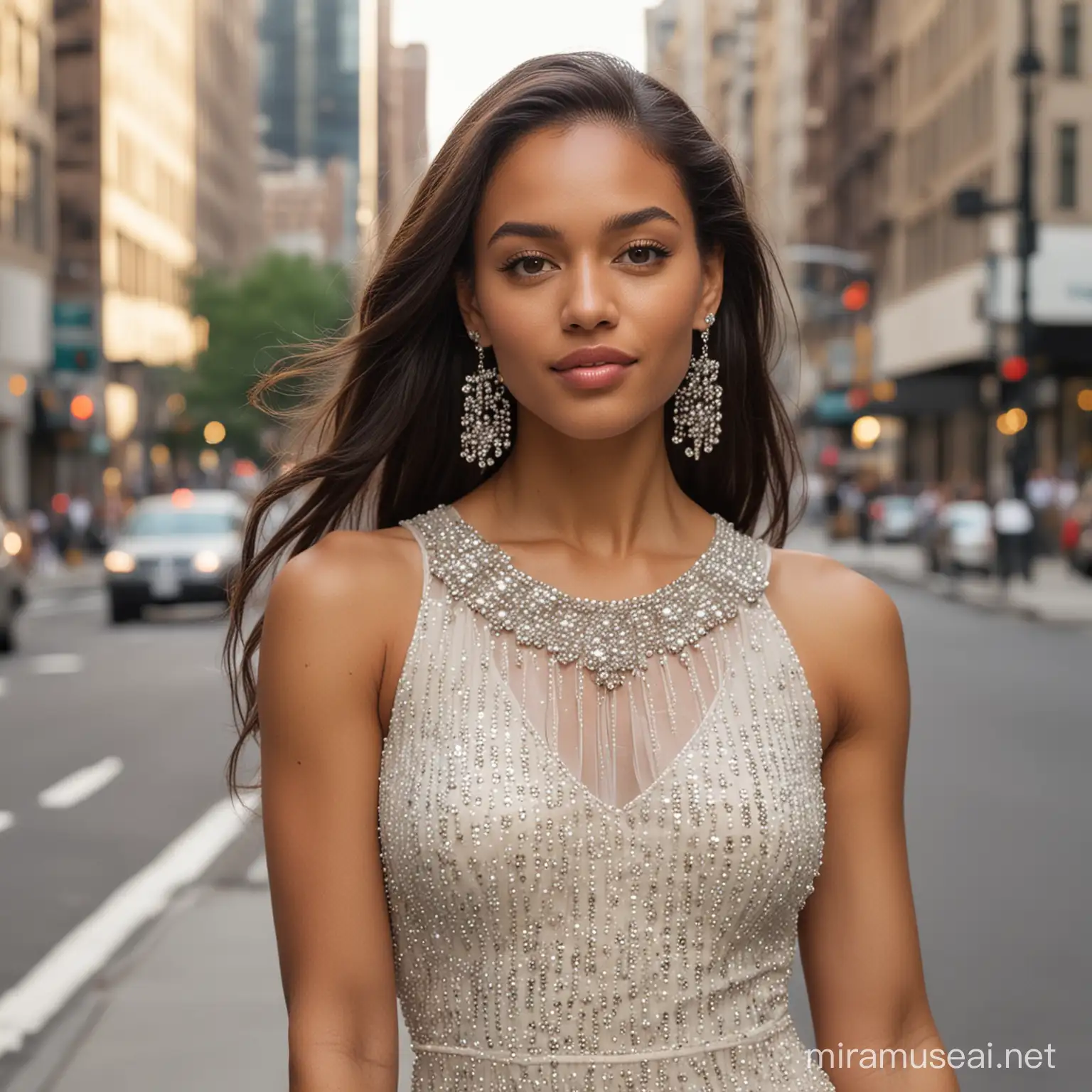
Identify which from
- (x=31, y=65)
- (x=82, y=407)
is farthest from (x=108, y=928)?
(x=31, y=65)

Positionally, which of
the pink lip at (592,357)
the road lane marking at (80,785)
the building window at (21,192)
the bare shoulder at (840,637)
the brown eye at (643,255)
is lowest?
the road lane marking at (80,785)

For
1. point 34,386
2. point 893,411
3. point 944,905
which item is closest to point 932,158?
point 893,411

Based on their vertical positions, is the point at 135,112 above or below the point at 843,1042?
above

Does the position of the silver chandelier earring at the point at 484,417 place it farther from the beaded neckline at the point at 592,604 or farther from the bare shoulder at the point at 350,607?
the bare shoulder at the point at 350,607

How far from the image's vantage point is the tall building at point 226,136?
101188mm

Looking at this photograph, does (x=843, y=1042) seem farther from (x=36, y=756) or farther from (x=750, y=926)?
(x=36, y=756)

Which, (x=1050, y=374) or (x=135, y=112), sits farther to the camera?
(x=135, y=112)

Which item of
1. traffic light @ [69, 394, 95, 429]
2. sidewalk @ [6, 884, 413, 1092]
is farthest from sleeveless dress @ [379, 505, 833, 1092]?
traffic light @ [69, 394, 95, 429]

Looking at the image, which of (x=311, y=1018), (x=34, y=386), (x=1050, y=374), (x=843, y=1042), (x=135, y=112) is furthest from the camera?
(x=135, y=112)

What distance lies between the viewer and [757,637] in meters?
2.63

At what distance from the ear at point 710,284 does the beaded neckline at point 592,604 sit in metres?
0.31

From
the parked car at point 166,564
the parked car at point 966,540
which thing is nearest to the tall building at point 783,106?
the parked car at point 966,540

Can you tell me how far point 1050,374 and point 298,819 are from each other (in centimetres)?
4776

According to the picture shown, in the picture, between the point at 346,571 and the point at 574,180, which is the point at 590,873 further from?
the point at 574,180
